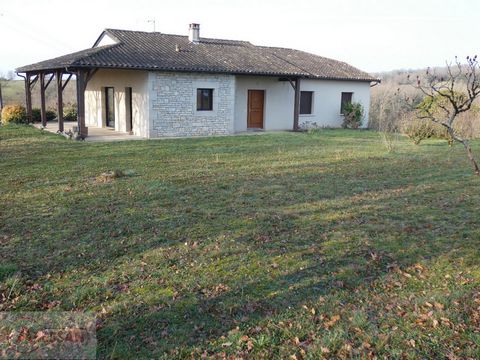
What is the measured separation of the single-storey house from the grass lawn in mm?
7395

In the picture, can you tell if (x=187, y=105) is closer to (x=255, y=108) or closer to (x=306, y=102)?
(x=255, y=108)

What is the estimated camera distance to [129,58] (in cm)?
1675

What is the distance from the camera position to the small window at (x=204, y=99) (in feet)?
61.3

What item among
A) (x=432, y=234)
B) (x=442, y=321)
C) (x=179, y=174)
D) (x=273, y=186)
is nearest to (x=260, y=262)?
(x=442, y=321)

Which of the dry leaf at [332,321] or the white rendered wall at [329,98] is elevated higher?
the white rendered wall at [329,98]

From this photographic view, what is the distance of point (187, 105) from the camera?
18047 mm

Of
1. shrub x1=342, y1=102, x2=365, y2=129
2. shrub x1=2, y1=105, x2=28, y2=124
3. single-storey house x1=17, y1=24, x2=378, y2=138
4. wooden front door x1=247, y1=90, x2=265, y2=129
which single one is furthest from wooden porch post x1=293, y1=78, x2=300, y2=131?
shrub x1=2, y1=105, x2=28, y2=124

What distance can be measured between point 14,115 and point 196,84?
900 cm

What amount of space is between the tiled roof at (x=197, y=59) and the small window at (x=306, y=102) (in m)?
1.18

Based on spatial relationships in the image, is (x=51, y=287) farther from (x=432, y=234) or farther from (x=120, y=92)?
(x=120, y=92)

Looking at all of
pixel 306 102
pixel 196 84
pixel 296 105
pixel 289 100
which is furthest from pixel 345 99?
pixel 196 84

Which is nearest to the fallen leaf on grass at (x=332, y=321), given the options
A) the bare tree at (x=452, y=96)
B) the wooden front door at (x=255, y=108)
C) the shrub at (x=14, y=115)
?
the bare tree at (x=452, y=96)

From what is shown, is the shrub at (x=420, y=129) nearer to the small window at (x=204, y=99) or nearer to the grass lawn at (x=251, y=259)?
the grass lawn at (x=251, y=259)

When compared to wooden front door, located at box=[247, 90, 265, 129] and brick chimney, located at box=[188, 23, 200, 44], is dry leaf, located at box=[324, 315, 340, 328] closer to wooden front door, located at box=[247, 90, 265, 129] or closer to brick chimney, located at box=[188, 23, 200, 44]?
wooden front door, located at box=[247, 90, 265, 129]
